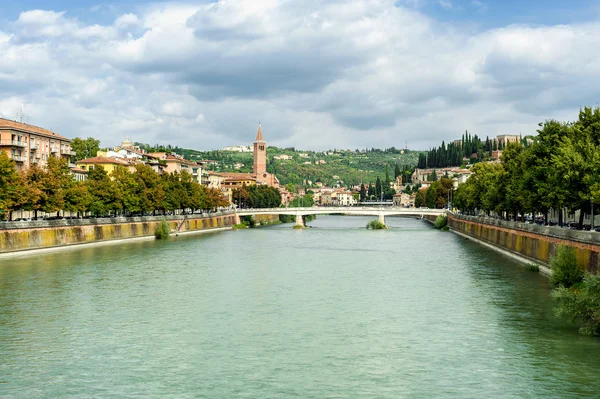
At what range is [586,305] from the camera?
85.3ft

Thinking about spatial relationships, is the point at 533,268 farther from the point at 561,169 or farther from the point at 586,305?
the point at 586,305

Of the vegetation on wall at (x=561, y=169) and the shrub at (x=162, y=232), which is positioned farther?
the shrub at (x=162, y=232)

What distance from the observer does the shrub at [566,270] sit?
35.8 meters

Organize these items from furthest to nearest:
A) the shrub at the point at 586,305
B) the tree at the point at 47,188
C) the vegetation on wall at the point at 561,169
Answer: the tree at the point at 47,188 < the vegetation on wall at the point at 561,169 < the shrub at the point at 586,305

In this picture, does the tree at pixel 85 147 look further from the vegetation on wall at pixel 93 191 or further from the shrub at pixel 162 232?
the shrub at pixel 162 232

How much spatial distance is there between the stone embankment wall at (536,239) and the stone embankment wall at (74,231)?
131ft

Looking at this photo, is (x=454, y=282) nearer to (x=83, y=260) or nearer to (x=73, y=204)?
(x=83, y=260)

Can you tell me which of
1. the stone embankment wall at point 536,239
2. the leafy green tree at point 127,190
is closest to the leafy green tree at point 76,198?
the leafy green tree at point 127,190

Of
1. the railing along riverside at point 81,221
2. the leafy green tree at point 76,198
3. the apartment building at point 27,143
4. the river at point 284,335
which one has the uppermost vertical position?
the apartment building at point 27,143

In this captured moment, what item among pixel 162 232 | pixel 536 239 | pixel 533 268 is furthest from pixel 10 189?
pixel 536 239

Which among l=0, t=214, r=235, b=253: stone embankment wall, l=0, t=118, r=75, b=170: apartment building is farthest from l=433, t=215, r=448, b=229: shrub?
l=0, t=118, r=75, b=170: apartment building

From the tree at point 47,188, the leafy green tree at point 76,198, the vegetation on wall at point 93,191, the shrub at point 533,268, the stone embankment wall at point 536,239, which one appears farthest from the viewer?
the leafy green tree at point 76,198

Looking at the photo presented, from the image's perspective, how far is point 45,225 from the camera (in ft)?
211

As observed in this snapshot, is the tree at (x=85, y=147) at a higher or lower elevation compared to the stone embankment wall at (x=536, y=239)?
higher
